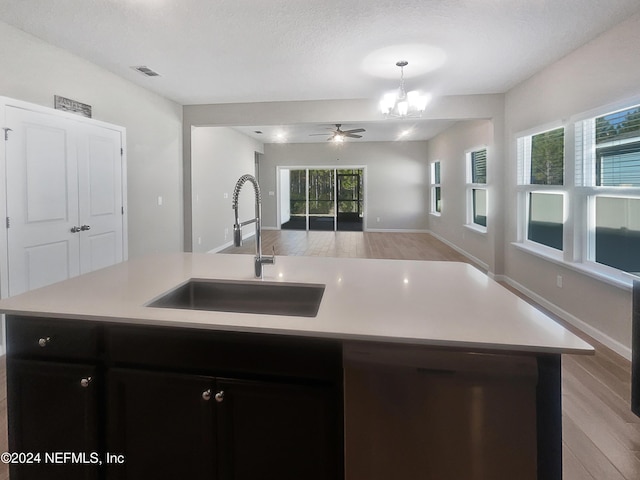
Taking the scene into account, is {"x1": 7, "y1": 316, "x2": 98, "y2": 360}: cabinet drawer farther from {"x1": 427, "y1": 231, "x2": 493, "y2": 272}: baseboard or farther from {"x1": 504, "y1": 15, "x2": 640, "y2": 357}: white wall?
{"x1": 427, "y1": 231, "x2": 493, "y2": 272}: baseboard

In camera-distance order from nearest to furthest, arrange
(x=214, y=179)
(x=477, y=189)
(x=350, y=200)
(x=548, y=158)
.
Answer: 1. (x=548, y=158)
2. (x=477, y=189)
3. (x=214, y=179)
4. (x=350, y=200)

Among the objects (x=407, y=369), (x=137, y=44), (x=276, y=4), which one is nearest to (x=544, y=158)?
(x=276, y=4)

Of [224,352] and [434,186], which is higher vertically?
[434,186]

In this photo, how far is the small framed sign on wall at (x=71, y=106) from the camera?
3.40 metres

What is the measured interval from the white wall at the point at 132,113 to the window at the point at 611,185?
4.86 m

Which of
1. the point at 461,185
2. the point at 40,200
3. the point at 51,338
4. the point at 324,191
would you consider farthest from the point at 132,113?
the point at 324,191

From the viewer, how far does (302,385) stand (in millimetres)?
1066

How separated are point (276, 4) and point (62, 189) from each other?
8.16 ft

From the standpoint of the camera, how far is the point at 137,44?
341 cm

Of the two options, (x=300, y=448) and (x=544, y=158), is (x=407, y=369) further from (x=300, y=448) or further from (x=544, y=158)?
(x=544, y=158)

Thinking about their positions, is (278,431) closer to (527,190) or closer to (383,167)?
(527,190)

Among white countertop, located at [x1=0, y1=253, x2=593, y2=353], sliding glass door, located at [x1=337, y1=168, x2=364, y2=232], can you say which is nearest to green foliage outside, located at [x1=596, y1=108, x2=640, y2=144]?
white countertop, located at [x1=0, y1=253, x2=593, y2=353]

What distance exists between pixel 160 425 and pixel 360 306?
0.74 meters

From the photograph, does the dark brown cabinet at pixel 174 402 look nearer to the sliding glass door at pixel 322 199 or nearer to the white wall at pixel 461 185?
the white wall at pixel 461 185
